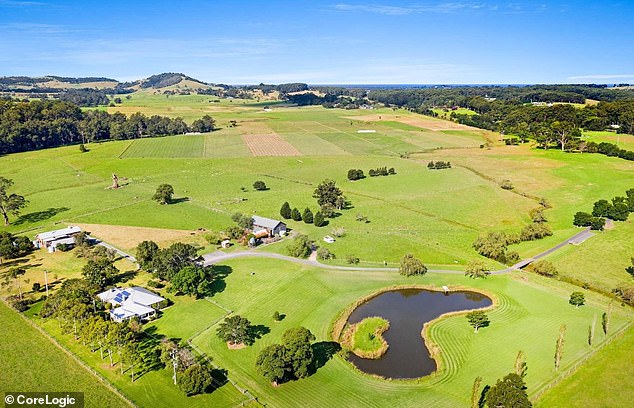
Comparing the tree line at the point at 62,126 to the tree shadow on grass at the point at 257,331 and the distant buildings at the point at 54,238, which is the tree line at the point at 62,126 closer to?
the distant buildings at the point at 54,238

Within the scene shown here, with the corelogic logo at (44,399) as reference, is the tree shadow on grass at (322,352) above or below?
below

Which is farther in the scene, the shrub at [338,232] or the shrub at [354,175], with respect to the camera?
the shrub at [354,175]

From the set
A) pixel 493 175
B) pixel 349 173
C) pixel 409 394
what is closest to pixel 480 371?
pixel 409 394

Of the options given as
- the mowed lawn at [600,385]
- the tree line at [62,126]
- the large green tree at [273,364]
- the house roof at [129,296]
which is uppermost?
the tree line at [62,126]

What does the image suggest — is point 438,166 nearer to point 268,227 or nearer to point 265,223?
point 265,223

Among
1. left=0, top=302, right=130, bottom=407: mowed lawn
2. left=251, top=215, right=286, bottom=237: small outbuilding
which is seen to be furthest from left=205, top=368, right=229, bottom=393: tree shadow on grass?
left=251, top=215, right=286, bottom=237: small outbuilding

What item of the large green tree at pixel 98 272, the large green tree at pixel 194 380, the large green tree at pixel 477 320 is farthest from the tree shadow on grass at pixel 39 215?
the large green tree at pixel 477 320

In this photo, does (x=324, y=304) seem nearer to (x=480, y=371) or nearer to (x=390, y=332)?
(x=390, y=332)
